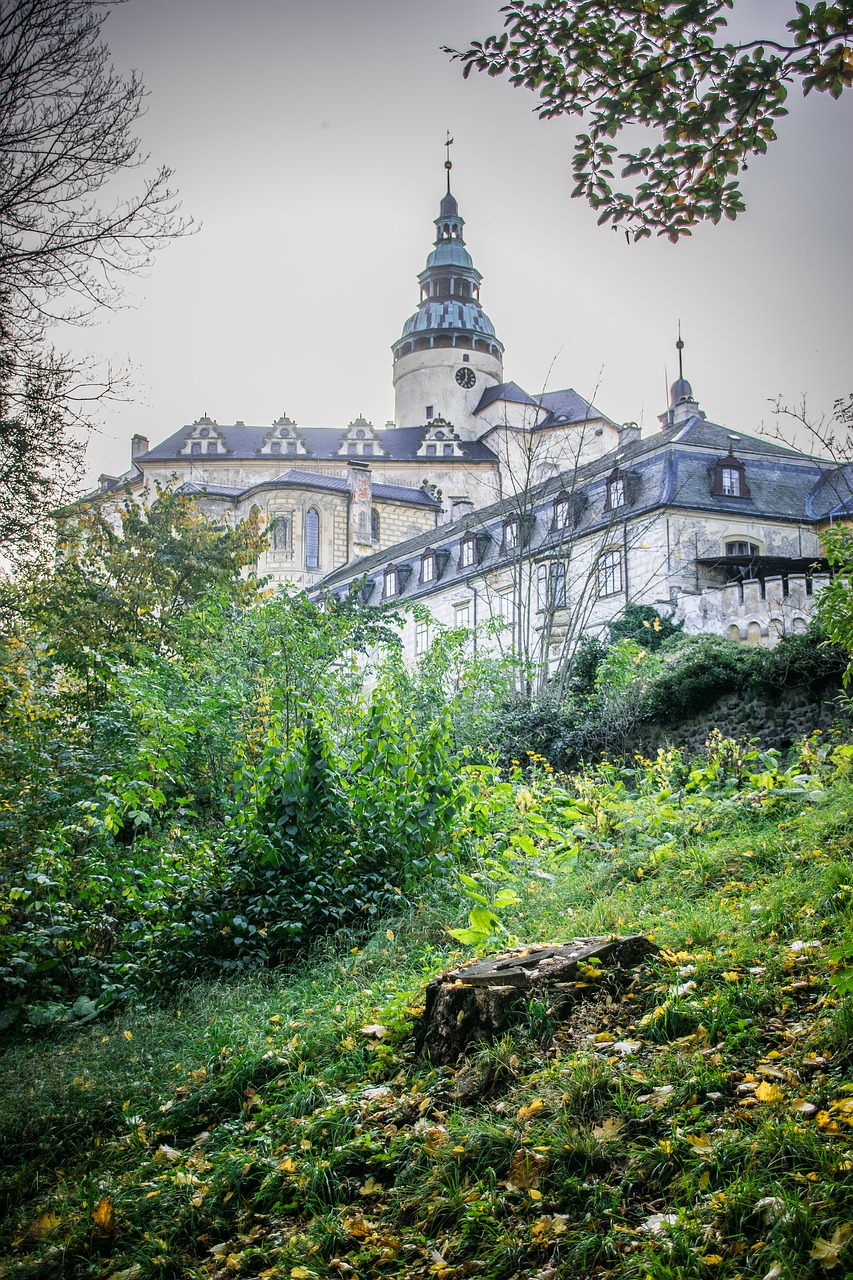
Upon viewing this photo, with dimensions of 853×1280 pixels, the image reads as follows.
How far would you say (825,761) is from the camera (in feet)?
32.7

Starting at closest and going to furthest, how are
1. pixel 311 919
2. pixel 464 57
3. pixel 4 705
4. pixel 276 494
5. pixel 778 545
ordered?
pixel 464 57 → pixel 311 919 → pixel 4 705 → pixel 778 545 → pixel 276 494

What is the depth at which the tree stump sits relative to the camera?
4.57 m

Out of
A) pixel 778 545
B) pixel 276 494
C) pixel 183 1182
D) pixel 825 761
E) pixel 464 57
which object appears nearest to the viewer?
pixel 183 1182

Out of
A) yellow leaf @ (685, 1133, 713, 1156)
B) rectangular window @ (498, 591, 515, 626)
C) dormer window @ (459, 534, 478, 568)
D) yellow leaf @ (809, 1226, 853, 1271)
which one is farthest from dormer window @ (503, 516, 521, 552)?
yellow leaf @ (809, 1226, 853, 1271)

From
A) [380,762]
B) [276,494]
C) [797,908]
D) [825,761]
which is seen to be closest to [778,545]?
[825,761]

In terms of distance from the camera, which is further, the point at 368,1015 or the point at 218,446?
the point at 218,446

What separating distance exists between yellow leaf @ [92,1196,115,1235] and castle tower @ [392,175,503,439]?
6895 centimetres

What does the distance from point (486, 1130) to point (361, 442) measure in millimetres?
65755

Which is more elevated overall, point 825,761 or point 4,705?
A: point 4,705

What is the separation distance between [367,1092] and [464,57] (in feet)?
15.4

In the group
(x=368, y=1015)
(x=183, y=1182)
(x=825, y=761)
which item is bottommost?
(x=183, y=1182)

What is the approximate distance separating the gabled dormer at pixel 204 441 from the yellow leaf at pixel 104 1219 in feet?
215

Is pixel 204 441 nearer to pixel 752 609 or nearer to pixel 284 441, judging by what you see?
pixel 284 441

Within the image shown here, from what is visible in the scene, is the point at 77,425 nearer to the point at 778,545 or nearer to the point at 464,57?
the point at 464,57
